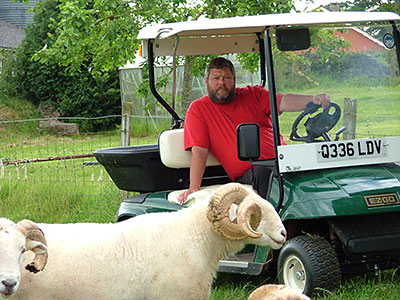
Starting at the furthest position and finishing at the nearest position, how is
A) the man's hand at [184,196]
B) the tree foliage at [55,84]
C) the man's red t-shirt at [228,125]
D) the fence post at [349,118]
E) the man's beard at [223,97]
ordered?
the tree foliage at [55,84], the man's beard at [223,97], the man's red t-shirt at [228,125], the man's hand at [184,196], the fence post at [349,118]

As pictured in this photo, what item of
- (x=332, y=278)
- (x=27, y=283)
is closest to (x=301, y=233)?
(x=332, y=278)

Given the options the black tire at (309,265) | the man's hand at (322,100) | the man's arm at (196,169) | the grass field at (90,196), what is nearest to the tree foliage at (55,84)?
the grass field at (90,196)

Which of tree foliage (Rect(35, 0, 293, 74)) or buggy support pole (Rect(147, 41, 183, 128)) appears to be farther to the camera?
tree foliage (Rect(35, 0, 293, 74))

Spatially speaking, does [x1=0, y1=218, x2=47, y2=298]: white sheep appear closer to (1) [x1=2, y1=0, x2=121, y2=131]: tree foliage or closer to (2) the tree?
(2) the tree

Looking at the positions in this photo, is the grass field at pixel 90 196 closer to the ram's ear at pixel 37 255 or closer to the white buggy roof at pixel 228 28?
the white buggy roof at pixel 228 28

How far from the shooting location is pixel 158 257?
193 inches

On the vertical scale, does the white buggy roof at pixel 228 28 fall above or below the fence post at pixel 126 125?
above

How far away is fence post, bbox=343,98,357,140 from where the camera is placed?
601 centimetres

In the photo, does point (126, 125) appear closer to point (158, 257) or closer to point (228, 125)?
point (228, 125)

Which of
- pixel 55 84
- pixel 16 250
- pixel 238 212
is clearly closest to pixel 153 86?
pixel 238 212

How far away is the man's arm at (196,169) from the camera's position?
6191 millimetres

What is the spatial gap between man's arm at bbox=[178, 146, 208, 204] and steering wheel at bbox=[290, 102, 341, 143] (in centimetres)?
76

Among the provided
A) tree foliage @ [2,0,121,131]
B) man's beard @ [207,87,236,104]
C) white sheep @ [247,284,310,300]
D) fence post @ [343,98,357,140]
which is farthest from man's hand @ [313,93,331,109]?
tree foliage @ [2,0,121,131]

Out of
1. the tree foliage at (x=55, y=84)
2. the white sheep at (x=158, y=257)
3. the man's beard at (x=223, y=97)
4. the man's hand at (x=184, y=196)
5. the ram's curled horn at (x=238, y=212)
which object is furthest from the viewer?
the tree foliage at (x=55, y=84)
